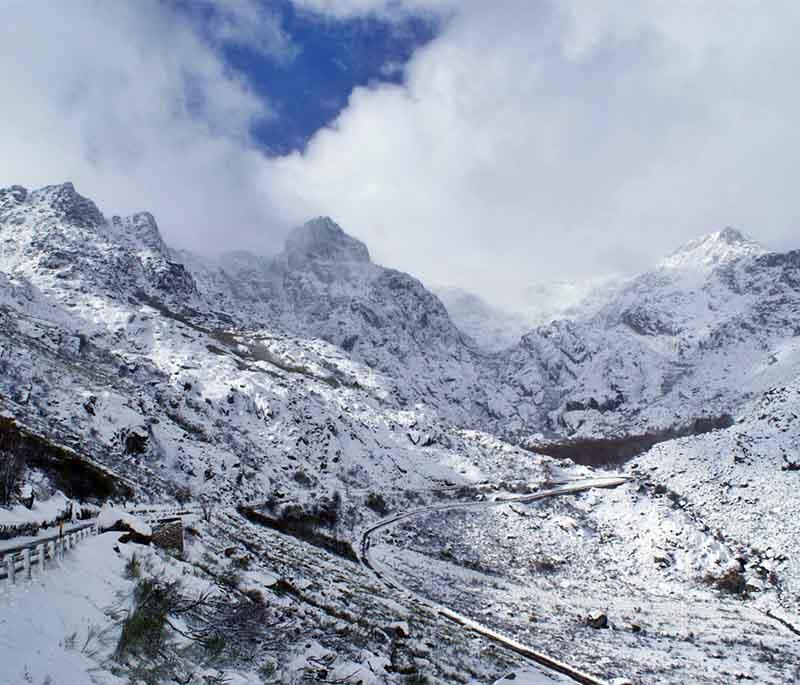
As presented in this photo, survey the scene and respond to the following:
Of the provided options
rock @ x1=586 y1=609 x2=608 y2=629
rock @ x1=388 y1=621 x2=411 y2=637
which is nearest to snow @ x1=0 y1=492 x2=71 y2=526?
rock @ x1=388 y1=621 x2=411 y2=637

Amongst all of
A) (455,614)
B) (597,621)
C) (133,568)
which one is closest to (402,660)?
(133,568)

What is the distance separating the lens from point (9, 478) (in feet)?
57.2

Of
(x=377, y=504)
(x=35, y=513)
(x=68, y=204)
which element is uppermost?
(x=68, y=204)

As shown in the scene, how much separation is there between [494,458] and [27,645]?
110174mm

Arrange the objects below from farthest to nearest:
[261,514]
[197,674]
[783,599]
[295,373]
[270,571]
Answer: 1. [295,373]
2. [261,514]
3. [783,599]
4. [270,571]
5. [197,674]

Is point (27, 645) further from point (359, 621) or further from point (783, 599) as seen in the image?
point (783, 599)

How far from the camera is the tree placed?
53.8 ft

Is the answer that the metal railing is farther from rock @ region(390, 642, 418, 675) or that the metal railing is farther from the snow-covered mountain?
rock @ region(390, 642, 418, 675)

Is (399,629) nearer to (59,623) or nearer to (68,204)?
(59,623)

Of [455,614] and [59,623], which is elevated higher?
[59,623]

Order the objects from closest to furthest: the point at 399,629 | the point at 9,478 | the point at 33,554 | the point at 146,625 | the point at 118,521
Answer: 1. the point at 146,625
2. the point at 33,554
3. the point at 118,521
4. the point at 9,478
5. the point at 399,629

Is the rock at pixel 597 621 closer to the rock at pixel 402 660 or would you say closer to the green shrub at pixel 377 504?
the rock at pixel 402 660

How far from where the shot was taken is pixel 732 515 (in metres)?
48.2

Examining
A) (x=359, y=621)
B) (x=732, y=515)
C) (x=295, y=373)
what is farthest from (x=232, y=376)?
(x=359, y=621)
